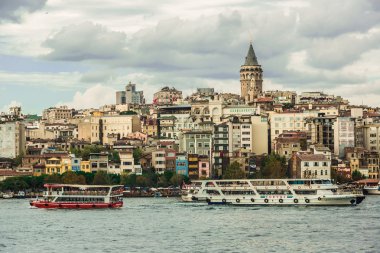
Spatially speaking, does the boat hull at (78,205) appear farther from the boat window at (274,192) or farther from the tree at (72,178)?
the tree at (72,178)

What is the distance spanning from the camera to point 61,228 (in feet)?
176

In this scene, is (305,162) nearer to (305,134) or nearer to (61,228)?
(305,134)

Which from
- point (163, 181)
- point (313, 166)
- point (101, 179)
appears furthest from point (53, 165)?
point (313, 166)

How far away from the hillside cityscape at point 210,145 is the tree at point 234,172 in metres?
0.17

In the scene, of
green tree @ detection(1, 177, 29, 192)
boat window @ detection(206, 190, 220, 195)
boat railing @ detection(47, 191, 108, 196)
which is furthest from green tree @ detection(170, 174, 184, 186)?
boat railing @ detection(47, 191, 108, 196)

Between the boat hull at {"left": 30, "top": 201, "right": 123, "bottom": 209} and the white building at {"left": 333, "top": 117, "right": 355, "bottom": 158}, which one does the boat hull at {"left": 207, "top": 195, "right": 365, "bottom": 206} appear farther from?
the white building at {"left": 333, "top": 117, "right": 355, "bottom": 158}

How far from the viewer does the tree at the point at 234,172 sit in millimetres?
89875

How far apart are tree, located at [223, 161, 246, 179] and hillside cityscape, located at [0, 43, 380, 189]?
0.57 feet

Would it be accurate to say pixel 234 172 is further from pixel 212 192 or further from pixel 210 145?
pixel 212 192

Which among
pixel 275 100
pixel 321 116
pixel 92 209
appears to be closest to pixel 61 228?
pixel 92 209

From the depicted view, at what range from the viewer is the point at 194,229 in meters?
52.1

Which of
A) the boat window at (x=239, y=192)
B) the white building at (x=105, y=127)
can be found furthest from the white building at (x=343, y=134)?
the boat window at (x=239, y=192)

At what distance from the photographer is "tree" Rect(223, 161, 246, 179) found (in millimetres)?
89875

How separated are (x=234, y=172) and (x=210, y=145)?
1273 centimetres
